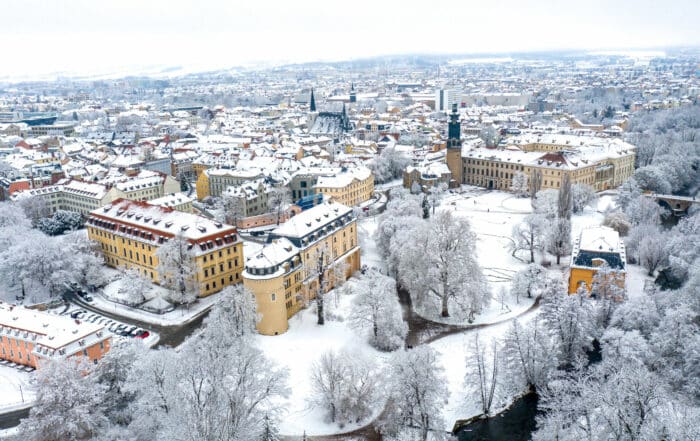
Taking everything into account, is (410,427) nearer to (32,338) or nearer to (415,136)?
(32,338)

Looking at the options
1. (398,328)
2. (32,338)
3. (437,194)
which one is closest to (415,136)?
(437,194)

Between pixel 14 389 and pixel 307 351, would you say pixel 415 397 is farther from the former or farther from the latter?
pixel 14 389

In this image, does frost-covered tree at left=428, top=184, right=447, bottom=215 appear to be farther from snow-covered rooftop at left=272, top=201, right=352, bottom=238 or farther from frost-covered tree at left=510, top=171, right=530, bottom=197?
snow-covered rooftop at left=272, top=201, right=352, bottom=238

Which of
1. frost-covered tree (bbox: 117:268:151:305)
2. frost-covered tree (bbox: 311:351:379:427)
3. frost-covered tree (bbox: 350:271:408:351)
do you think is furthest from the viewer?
frost-covered tree (bbox: 117:268:151:305)

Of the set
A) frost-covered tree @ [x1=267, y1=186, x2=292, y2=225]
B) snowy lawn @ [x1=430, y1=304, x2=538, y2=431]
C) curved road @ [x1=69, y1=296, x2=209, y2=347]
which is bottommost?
snowy lawn @ [x1=430, y1=304, x2=538, y2=431]

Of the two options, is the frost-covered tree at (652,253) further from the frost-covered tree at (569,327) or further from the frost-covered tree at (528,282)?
the frost-covered tree at (569,327)

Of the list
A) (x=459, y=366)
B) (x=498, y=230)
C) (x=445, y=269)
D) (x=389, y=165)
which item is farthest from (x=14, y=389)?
(x=389, y=165)

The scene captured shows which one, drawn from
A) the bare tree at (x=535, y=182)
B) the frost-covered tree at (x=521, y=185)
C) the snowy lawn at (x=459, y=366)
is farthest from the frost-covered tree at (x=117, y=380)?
the frost-covered tree at (x=521, y=185)

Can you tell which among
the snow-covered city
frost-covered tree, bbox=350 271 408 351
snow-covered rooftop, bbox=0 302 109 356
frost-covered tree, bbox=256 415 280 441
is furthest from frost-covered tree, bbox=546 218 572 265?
snow-covered rooftop, bbox=0 302 109 356
